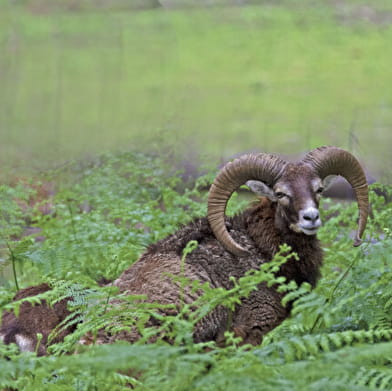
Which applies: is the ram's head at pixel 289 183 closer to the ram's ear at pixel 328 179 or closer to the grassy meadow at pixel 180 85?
the ram's ear at pixel 328 179

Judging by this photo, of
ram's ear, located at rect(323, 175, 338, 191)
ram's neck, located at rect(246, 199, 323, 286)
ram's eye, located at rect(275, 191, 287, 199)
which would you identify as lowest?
ram's neck, located at rect(246, 199, 323, 286)

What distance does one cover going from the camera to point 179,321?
4617 mm

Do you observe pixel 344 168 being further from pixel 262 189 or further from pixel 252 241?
pixel 252 241

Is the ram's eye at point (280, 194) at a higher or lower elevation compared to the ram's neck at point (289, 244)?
higher

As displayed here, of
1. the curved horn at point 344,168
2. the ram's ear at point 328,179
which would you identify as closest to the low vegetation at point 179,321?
the curved horn at point 344,168

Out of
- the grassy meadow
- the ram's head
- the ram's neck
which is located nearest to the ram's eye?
the ram's head

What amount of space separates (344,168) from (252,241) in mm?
1587

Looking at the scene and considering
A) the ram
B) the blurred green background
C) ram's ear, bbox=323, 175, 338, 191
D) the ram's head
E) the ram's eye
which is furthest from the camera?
the blurred green background

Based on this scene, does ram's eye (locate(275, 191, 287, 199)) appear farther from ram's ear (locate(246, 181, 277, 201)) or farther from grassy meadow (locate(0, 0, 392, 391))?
grassy meadow (locate(0, 0, 392, 391))

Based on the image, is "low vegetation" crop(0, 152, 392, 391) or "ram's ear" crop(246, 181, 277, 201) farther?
"ram's ear" crop(246, 181, 277, 201)

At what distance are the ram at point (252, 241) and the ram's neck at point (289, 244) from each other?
0.04 ft

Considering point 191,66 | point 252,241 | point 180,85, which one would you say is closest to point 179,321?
point 252,241

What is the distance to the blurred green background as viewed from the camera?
21.2m

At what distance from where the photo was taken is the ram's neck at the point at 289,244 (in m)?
8.76
